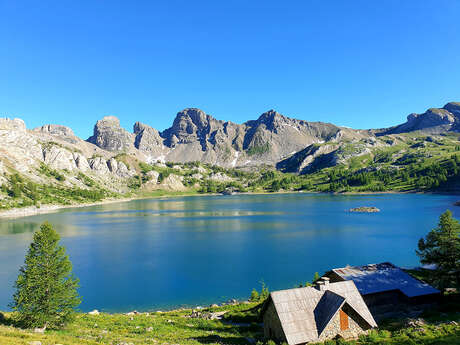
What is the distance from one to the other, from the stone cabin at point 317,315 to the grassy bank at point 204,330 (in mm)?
1052

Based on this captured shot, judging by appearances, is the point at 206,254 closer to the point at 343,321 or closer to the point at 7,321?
the point at 7,321

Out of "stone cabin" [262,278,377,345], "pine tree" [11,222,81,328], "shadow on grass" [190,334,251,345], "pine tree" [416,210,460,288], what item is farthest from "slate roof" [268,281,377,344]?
"pine tree" [11,222,81,328]

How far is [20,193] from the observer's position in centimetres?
19912

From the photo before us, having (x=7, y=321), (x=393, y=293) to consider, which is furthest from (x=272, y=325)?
(x=7, y=321)

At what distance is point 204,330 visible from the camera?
29328mm

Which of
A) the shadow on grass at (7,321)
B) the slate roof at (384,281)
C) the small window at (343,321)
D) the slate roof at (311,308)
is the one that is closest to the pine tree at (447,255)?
the slate roof at (384,281)

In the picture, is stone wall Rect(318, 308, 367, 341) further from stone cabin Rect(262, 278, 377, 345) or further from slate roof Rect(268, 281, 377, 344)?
slate roof Rect(268, 281, 377, 344)

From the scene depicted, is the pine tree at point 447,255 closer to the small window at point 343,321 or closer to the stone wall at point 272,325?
the small window at point 343,321

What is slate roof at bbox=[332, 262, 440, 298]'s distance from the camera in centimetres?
3162

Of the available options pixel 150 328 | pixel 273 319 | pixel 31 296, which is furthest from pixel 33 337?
pixel 273 319

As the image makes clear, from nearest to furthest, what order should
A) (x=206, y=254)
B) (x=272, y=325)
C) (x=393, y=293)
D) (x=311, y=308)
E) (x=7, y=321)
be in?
1. (x=311, y=308)
2. (x=272, y=325)
3. (x=7, y=321)
4. (x=393, y=293)
5. (x=206, y=254)

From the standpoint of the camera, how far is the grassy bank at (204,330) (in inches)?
814

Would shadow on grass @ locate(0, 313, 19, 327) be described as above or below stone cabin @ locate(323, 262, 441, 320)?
Result: above

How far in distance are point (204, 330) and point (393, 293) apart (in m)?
20.8
